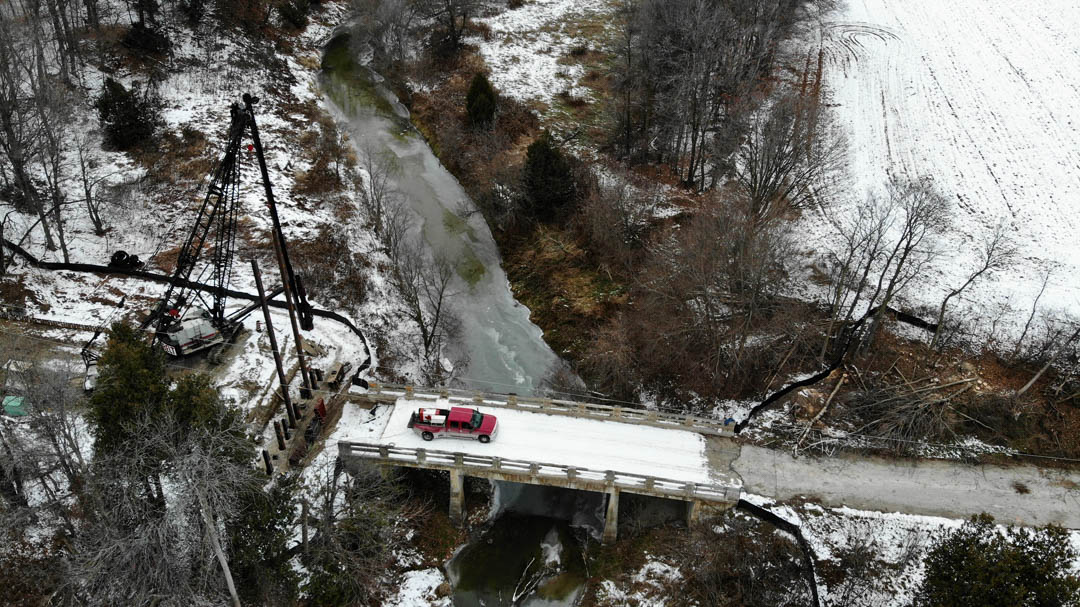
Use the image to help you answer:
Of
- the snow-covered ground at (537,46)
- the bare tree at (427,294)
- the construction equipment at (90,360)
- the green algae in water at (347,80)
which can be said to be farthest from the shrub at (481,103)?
the construction equipment at (90,360)

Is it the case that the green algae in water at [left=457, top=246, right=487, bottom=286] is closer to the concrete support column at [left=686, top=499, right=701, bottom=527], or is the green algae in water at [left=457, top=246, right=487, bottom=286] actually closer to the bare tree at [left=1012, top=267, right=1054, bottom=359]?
the concrete support column at [left=686, top=499, right=701, bottom=527]

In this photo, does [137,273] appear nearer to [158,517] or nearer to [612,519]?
[158,517]

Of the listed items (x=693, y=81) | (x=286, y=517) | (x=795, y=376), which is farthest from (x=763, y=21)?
(x=286, y=517)

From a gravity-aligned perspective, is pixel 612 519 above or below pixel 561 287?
below

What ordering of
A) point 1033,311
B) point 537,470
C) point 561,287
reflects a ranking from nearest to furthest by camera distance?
point 537,470, point 1033,311, point 561,287

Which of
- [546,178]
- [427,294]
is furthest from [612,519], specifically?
[546,178]

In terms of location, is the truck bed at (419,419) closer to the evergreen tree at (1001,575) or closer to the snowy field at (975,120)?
the evergreen tree at (1001,575)
